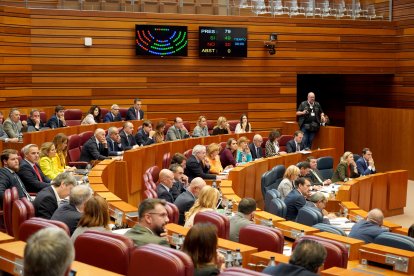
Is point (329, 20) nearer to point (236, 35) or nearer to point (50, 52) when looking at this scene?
point (236, 35)

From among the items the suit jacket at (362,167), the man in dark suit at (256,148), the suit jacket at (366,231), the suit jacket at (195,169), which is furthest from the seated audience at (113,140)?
the suit jacket at (366,231)

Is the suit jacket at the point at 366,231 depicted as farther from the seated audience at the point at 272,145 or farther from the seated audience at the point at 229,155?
the seated audience at the point at 272,145

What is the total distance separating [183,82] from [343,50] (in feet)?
13.1

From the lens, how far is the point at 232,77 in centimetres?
1435

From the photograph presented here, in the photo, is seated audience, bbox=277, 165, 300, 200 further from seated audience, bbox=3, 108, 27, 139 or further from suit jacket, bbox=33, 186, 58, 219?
seated audience, bbox=3, 108, 27, 139

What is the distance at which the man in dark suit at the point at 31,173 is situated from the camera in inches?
267

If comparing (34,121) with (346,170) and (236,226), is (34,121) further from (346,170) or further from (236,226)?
(236,226)

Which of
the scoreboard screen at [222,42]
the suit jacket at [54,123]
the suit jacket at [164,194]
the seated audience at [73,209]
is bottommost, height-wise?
the suit jacket at [164,194]

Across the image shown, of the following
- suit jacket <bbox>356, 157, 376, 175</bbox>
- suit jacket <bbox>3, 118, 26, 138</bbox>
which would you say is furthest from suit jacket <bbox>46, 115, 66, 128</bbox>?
suit jacket <bbox>356, 157, 376, 175</bbox>

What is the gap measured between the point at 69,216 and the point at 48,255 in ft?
8.23

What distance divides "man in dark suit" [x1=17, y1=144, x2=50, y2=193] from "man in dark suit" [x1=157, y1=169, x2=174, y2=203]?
1.17 meters

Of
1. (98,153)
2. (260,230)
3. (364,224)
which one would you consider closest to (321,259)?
(260,230)

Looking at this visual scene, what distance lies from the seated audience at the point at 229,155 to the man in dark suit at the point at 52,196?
4.92 meters

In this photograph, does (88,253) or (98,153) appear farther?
(98,153)
